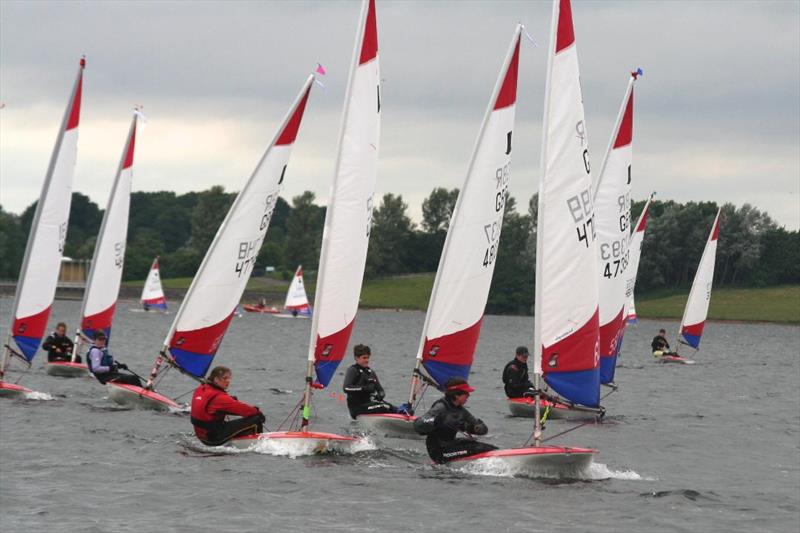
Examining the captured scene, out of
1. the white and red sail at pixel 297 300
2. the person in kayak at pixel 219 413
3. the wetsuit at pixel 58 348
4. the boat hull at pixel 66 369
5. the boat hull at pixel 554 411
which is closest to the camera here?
the person in kayak at pixel 219 413

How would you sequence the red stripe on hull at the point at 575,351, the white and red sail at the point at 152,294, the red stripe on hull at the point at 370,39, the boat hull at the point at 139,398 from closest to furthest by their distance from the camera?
the red stripe on hull at the point at 575,351, the red stripe on hull at the point at 370,39, the boat hull at the point at 139,398, the white and red sail at the point at 152,294

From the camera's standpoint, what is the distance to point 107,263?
3177 centimetres

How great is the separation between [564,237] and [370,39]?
16.4 feet

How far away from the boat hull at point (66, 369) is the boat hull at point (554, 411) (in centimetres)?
1163

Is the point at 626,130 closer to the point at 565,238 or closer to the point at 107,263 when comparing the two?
the point at 565,238

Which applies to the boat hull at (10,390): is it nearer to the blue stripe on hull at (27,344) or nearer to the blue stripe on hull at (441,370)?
the blue stripe on hull at (27,344)

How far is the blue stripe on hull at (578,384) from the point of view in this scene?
60.0ft

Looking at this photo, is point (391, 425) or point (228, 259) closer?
A: point (391, 425)

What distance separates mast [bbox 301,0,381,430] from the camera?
20109mm

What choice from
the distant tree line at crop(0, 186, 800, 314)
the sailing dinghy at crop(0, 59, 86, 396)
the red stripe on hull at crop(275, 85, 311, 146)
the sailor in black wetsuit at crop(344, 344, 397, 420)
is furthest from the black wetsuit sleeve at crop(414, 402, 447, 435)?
the distant tree line at crop(0, 186, 800, 314)

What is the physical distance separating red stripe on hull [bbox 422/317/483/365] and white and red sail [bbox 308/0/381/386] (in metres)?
2.27

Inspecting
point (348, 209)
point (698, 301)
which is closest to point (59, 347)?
point (348, 209)

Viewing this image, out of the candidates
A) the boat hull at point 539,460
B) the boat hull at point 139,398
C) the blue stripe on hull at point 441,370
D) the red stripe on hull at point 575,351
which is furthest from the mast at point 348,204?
the boat hull at point 139,398

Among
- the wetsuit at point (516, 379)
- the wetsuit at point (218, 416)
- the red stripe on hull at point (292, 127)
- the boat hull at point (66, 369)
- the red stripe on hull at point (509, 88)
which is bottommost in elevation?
the boat hull at point (66, 369)
